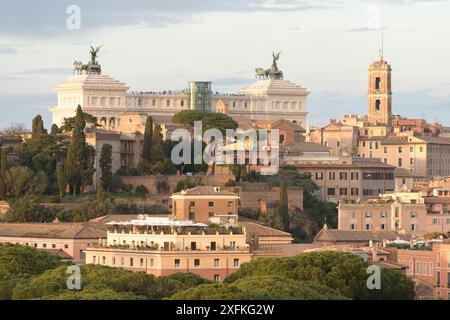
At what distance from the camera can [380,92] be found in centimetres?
17312

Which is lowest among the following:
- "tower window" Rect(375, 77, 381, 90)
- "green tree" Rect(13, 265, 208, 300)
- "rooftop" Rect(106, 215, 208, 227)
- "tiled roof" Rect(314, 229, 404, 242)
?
"green tree" Rect(13, 265, 208, 300)

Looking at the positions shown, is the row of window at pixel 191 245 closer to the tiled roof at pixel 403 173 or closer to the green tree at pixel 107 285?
the green tree at pixel 107 285

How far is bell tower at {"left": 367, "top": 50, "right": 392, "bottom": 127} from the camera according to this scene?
172500 mm

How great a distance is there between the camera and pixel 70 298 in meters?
68.8

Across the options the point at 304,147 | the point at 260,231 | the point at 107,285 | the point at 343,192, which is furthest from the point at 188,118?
the point at 107,285

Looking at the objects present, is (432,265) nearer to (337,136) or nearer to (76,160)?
(76,160)

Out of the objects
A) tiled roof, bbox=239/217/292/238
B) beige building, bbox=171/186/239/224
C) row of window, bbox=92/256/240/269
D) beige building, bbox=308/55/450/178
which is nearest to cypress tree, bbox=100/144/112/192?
beige building, bbox=171/186/239/224

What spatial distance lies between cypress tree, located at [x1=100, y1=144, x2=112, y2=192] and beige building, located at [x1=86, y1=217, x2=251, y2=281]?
3222 cm

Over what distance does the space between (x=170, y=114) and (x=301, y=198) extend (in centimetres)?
3910

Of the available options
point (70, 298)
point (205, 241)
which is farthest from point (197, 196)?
point (70, 298)

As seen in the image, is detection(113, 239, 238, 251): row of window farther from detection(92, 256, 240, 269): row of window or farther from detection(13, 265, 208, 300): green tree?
detection(13, 265, 208, 300): green tree

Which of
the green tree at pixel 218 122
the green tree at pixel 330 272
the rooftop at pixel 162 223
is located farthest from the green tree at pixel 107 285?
the green tree at pixel 218 122
